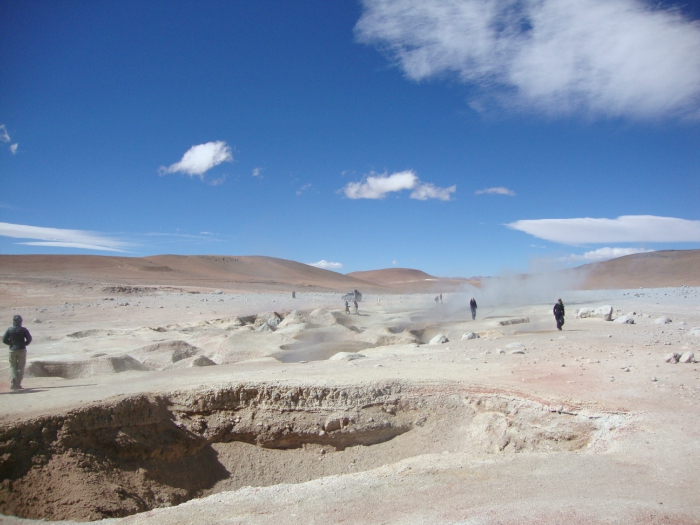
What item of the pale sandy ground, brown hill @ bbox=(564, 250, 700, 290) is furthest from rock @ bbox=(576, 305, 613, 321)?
brown hill @ bbox=(564, 250, 700, 290)

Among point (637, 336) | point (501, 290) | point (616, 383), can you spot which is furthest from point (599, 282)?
point (616, 383)

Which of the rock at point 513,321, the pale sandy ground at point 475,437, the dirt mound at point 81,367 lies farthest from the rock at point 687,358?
the dirt mound at point 81,367

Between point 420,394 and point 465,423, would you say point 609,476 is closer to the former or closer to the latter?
point 465,423

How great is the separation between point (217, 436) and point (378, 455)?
2750 millimetres

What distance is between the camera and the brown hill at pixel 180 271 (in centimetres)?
5766

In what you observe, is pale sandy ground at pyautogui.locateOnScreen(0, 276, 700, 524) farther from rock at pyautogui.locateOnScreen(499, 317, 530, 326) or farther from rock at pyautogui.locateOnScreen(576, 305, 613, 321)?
rock at pyautogui.locateOnScreen(499, 317, 530, 326)

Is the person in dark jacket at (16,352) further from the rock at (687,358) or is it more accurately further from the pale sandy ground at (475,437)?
the rock at (687,358)

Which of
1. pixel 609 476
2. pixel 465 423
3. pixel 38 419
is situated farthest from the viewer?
pixel 465 423

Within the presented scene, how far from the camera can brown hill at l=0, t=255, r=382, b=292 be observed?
57656 millimetres

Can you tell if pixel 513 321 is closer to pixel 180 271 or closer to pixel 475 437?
pixel 475 437

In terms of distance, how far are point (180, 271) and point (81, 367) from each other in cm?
6975

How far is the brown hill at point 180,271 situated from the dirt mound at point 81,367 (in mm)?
38682

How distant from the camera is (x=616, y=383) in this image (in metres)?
7.62

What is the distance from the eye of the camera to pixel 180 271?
255 ft
